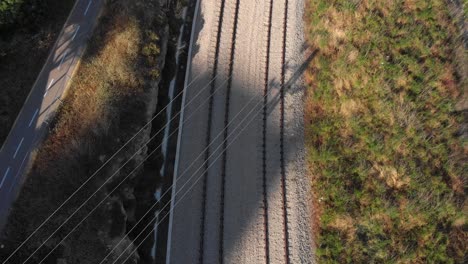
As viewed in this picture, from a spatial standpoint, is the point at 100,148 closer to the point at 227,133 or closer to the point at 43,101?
the point at 43,101

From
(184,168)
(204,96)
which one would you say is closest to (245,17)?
(204,96)

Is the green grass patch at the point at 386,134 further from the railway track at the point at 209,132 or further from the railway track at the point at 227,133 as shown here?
the railway track at the point at 209,132

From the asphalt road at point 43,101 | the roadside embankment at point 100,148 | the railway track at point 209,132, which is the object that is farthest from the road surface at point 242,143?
the asphalt road at point 43,101

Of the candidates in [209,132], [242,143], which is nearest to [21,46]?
[209,132]

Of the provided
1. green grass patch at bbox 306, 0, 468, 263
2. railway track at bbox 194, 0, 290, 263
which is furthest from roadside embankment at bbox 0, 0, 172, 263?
green grass patch at bbox 306, 0, 468, 263

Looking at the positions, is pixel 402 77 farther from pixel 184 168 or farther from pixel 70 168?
pixel 70 168

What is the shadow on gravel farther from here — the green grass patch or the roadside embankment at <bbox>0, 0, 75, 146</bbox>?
the roadside embankment at <bbox>0, 0, 75, 146</bbox>

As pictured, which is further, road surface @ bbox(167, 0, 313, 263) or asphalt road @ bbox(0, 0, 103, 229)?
road surface @ bbox(167, 0, 313, 263)
